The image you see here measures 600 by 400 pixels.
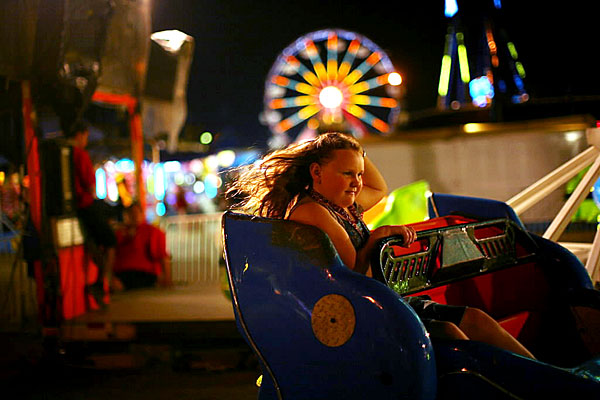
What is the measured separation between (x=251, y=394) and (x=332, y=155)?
176 centimetres

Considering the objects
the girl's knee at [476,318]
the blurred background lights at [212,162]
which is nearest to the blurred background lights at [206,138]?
the blurred background lights at [212,162]

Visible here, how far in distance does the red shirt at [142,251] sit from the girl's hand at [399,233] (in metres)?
5.70

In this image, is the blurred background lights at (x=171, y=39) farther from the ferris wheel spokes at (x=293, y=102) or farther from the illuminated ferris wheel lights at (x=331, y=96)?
the illuminated ferris wheel lights at (x=331, y=96)

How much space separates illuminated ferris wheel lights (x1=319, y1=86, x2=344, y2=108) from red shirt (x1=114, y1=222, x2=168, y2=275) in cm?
1327

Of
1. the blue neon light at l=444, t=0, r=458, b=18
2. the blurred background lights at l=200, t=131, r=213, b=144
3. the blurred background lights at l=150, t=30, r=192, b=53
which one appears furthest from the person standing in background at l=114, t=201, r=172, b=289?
the blurred background lights at l=200, t=131, r=213, b=144

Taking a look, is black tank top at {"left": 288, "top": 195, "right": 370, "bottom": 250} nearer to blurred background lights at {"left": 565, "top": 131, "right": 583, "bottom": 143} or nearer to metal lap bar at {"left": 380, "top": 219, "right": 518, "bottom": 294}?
metal lap bar at {"left": 380, "top": 219, "right": 518, "bottom": 294}

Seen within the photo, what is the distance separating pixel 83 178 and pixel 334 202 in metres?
3.94

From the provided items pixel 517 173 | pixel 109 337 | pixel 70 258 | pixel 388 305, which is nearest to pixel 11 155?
pixel 70 258

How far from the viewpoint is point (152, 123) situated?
29.2ft

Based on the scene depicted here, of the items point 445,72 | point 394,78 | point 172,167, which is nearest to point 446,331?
point 394,78

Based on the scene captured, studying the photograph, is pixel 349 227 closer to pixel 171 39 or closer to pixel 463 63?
pixel 171 39

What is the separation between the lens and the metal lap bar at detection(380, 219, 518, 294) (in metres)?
2.12

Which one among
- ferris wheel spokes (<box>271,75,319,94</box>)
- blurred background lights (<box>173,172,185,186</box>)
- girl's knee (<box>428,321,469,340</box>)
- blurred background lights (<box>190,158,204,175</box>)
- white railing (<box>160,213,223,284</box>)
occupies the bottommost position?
white railing (<box>160,213,223,284</box>)

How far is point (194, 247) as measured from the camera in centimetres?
900
